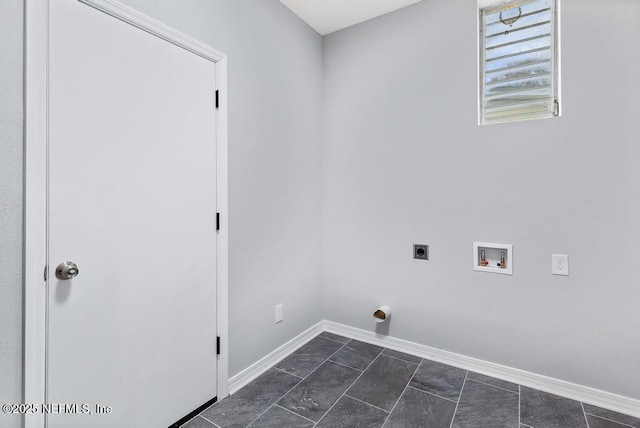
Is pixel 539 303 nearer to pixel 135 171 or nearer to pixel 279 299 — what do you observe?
pixel 279 299

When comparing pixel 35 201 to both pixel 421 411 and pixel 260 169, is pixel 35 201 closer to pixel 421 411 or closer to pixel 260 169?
pixel 260 169

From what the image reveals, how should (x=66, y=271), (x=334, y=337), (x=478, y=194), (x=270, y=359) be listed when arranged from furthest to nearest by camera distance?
(x=334, y=337), (x=270, y=359), (x=478, y=194), (x=66, y=271)

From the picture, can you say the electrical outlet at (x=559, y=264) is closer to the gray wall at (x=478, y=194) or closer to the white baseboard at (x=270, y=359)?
the gray wall at (x=478, y=194)

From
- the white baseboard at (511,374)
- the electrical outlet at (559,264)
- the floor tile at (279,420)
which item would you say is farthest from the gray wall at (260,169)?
the electrical outlet at (559,264)

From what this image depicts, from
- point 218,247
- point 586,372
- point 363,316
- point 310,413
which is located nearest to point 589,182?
point 586,372

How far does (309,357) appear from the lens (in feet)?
7.43

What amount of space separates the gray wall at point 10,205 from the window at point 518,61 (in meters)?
2.38

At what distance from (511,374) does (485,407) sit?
0.41 m

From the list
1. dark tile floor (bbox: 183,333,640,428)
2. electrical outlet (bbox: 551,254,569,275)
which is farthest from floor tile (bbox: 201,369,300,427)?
electrical outlet (bbox: 551,254,569,275)

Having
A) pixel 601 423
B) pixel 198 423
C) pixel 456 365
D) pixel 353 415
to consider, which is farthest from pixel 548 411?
pixel 198 423

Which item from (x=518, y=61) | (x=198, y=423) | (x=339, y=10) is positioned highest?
(x=339, y=10)

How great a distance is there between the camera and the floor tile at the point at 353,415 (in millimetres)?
1581

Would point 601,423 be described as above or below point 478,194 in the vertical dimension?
below

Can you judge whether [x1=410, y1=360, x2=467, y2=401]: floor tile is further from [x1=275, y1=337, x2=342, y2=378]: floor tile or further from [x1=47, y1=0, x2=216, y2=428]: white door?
[x1=47, y1=0, x2=216, y2=428]: white door
